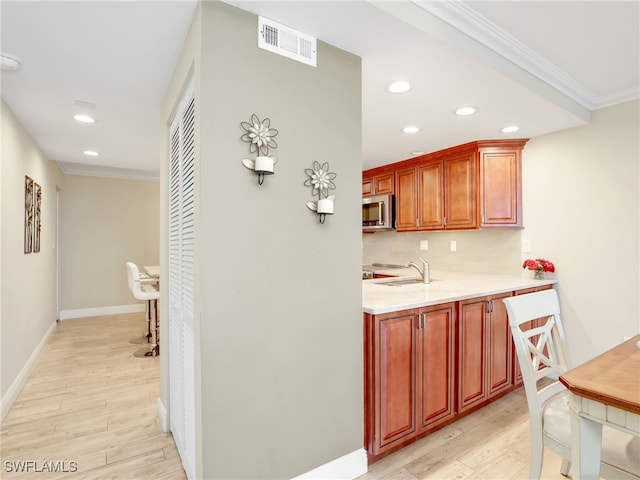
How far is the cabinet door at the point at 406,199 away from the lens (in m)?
4.03

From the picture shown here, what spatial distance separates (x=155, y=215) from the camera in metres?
6.10

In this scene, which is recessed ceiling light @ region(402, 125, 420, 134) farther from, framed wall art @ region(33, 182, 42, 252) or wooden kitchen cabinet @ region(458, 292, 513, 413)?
framed wall art @ region(33, 182, 42, 252)

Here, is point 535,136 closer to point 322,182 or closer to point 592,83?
point 592,83

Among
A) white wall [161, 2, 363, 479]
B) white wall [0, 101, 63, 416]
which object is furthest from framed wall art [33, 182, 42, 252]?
white wall [161, 2, 363, 479]

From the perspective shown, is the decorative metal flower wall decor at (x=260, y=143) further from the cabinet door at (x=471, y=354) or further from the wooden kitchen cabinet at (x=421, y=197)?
the wooden kitchen cabinet at (x=421, y=197)

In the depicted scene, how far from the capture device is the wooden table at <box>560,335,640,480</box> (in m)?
1.04

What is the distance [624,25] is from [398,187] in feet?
8.24

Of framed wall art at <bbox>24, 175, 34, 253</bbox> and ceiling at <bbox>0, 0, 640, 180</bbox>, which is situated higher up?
ceiling at <bbox>0, 0, 640, 180</bbox>

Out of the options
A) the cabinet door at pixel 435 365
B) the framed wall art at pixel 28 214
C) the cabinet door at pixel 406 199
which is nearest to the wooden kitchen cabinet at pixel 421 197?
the cabinet door at pixel 406 199

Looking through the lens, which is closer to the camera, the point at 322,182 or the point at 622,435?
the point at 622,435

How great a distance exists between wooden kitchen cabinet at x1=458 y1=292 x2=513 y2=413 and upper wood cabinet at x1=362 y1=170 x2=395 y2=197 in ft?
6.78

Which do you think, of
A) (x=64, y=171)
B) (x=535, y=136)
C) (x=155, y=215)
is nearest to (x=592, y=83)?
(x=535, y=136)

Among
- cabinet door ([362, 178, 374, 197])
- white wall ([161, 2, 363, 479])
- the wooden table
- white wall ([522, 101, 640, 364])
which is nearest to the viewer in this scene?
the wooden table

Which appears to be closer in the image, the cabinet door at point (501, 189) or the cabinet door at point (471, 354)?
the cabinet door at point (471, 354)
